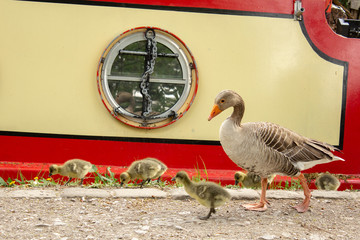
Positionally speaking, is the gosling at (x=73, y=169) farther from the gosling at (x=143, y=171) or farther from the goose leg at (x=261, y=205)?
the goose leg at (x=261, y=205)

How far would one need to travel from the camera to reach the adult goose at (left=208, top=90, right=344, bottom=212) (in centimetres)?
438

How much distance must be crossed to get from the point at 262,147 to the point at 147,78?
7.84ft

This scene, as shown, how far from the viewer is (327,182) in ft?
20.2

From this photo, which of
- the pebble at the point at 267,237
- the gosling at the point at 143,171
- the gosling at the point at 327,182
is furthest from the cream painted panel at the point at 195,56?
the pebble at the point at 267,237

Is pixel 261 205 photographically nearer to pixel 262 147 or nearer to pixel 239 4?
pixel 262 147

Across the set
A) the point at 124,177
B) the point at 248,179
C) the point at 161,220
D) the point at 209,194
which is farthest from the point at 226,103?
the point at 248,179

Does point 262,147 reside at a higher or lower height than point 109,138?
higher

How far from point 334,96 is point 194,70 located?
2132mm

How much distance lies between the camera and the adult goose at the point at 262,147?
438 cm

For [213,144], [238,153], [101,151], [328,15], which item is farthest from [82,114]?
[328,15]

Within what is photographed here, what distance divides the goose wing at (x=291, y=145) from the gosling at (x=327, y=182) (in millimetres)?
1562

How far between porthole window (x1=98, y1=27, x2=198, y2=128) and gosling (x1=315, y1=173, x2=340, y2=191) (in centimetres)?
215

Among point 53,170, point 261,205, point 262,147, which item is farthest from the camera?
point 53,170

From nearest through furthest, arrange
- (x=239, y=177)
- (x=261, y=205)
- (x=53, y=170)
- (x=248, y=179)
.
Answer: (x=261, y=205)
(x=53, y=170)
(x=239, y=177)
(x=248, y=179)
